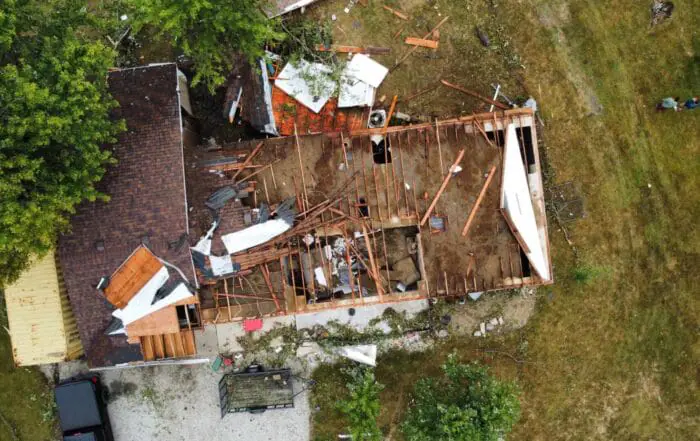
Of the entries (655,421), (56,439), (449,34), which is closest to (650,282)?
(655,421)

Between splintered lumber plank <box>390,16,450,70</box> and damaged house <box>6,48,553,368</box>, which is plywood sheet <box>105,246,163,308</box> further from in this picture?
splintered lumber plank <box>390,16,450,70</box>

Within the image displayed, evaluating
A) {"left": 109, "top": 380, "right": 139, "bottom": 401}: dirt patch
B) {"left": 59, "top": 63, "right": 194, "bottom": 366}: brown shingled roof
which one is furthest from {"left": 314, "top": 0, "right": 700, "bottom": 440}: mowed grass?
{"left": 59, "top": 63, "right": 194, "bottom": 366}: brown shingled roof

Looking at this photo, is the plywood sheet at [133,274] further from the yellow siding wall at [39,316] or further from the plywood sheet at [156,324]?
the yellow siding wall at [39,316]

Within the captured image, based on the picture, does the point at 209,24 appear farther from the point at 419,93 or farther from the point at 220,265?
the point at 419,93

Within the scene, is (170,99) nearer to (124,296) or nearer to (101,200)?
(101,200)

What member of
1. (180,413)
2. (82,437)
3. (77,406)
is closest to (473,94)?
(180,413)
